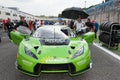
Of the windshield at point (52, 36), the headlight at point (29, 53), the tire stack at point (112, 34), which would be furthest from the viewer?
the tire stack at point (112, 34)

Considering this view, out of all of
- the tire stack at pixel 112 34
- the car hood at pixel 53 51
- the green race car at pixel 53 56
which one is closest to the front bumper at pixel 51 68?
the green race car at pixel 53 56

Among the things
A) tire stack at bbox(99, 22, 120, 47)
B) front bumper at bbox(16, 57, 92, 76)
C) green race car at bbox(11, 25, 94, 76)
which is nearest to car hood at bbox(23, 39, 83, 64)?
green race car at bbox(11, 25, 94, 76)

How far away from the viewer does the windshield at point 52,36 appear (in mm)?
5777

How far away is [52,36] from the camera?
646 centimetres

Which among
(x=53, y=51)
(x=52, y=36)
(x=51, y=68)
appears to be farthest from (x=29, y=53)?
(x=52, y=36)

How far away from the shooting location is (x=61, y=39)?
6.06 m

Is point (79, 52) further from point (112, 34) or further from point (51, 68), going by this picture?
point (112, 34)

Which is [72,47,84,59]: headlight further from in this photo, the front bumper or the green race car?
the front bumper

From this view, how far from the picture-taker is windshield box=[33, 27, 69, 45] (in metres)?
5.78

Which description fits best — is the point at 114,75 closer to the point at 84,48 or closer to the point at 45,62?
the point at 84,48

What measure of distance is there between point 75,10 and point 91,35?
7571 mm

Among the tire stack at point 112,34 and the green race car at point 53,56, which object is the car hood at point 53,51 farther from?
the tire stack at point 112,34

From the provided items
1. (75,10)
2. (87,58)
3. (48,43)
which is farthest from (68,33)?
(75,10)

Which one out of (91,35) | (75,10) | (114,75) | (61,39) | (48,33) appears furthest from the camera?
(75,10)
